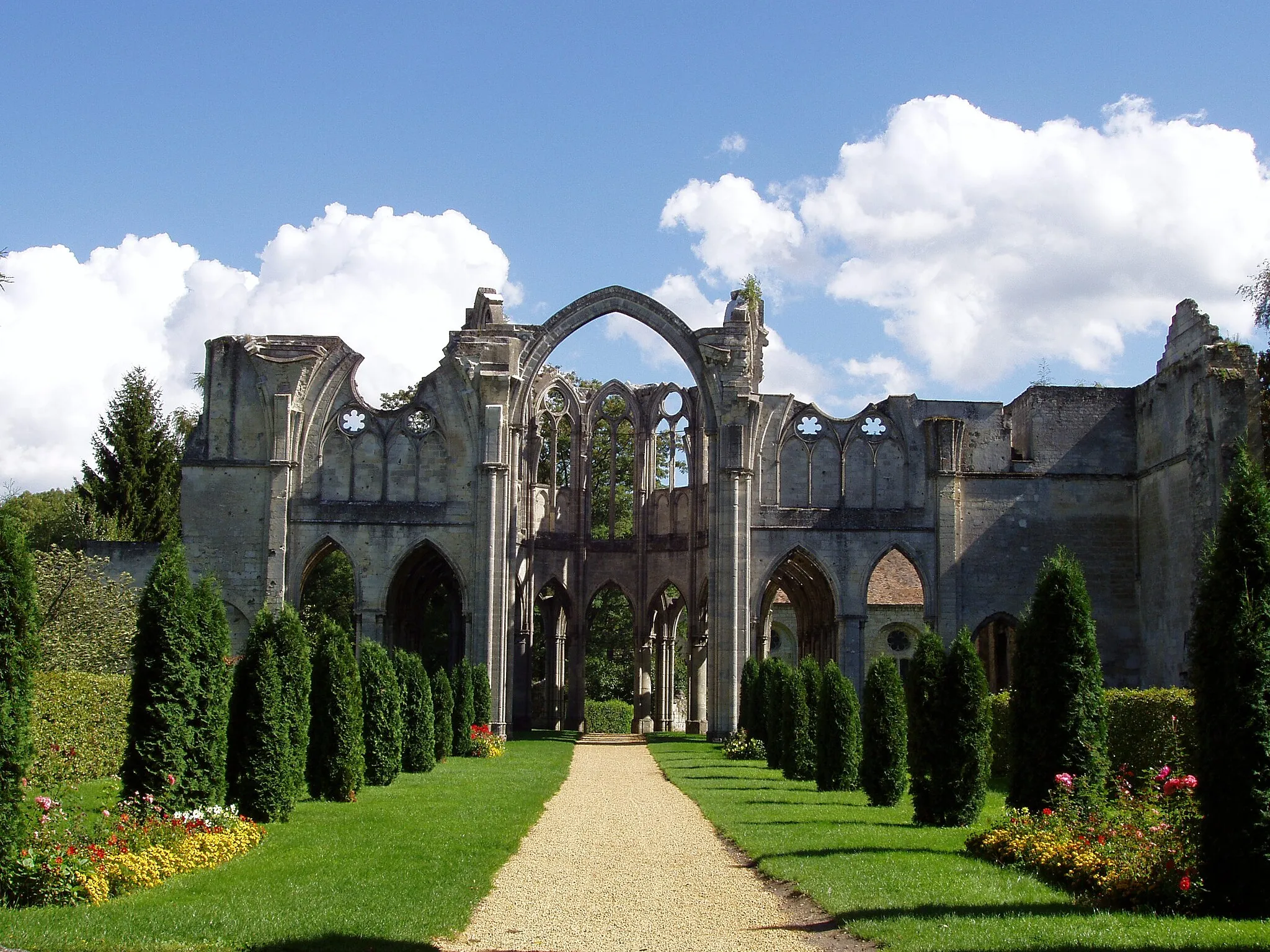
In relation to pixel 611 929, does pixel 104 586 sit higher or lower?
higher

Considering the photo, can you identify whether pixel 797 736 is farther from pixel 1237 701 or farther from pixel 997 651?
pixel 997 651

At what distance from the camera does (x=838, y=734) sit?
22.2 meters

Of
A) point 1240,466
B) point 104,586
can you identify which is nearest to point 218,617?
point 1240,466

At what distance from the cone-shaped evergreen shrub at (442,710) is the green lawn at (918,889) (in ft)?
33.2

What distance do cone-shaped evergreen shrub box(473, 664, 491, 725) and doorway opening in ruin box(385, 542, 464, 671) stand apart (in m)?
5.42

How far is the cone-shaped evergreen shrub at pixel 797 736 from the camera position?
999 inches

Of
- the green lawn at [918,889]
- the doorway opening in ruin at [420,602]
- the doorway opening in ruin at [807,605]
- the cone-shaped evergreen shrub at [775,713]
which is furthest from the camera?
the doorway opening in ruin at [807,605]

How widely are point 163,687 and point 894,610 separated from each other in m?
42.7

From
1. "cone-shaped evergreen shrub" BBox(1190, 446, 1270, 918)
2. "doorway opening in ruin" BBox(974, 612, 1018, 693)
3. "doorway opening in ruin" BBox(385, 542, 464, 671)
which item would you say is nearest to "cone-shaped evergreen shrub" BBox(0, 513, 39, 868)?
"cone-shaped evergreen shrub" BBox(1190, 446, 1270, 918)

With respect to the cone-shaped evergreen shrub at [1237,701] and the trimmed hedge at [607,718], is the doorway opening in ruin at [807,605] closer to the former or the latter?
the trimmed hedge at [607,718]

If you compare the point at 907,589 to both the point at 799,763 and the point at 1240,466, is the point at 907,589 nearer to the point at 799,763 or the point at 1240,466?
the point at 799,763

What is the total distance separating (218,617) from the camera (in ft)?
51.0

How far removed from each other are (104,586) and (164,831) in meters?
18.5

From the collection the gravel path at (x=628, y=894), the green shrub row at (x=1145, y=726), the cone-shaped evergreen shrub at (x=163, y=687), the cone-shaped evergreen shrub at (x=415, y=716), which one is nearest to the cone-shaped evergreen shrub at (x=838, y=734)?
the green shrub row at (x=1145, y=726)
